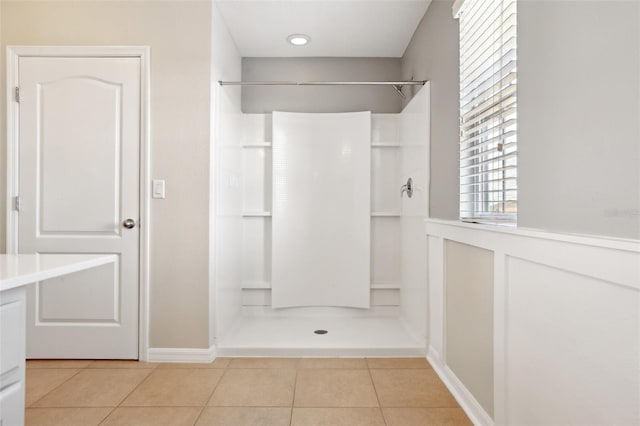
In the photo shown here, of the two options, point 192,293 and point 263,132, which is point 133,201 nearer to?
point 192,293

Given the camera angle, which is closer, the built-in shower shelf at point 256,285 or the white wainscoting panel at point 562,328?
the white wainscoting panel at point 562,328

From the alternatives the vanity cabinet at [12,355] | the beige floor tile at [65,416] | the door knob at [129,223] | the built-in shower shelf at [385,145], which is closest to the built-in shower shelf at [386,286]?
the built-in shower shelf at [385,145]

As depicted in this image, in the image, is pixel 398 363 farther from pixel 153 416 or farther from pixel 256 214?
pixel 256 214

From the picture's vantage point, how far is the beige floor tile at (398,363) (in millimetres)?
2396

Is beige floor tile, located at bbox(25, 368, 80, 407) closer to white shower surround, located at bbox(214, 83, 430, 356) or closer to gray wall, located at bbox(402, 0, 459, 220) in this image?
white shower surround, located at bbox(214, 83, 430, 356)

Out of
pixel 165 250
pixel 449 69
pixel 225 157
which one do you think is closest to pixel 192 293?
pixel 165 250

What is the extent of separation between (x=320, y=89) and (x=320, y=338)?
2.18 metres

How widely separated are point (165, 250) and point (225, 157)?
796mm

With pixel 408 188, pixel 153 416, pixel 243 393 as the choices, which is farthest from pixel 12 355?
pixel 408 188

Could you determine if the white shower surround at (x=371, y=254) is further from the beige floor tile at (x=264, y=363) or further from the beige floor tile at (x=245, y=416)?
the beige floor tile at (x=245, y=416)

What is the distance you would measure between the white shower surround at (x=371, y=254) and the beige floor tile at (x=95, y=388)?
1.88ft

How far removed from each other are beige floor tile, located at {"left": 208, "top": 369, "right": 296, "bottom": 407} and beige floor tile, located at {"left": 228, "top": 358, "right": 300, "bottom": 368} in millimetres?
61

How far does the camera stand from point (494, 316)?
156 centimetres

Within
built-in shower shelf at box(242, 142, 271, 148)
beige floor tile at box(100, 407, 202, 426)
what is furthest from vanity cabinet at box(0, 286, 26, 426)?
built-in shower shelf at box(242, 142, 271, 148)
